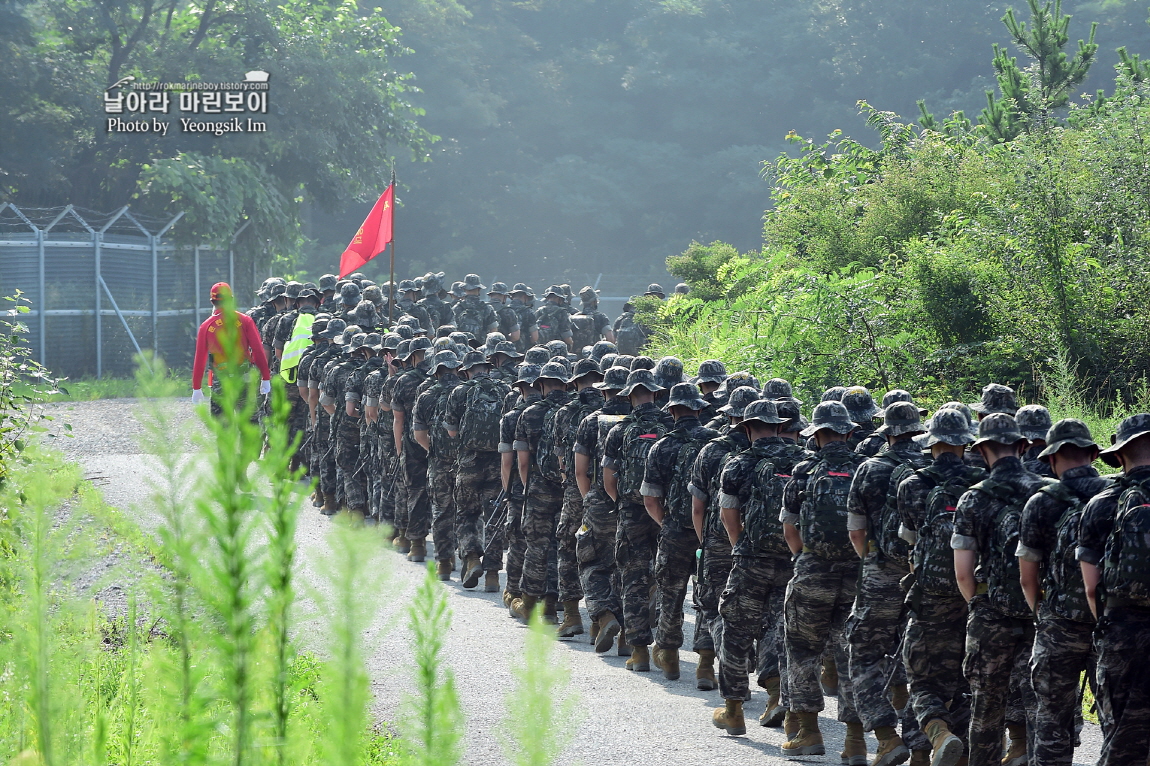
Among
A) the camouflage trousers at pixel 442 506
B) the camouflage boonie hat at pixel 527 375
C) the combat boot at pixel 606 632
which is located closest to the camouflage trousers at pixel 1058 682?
the combat boot at pixel 606 632

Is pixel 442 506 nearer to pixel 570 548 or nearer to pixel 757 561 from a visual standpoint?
pixel 570 548

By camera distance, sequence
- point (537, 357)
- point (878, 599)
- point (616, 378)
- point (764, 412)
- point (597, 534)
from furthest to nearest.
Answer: point (537, 357) → point (616, 378) → point (597, 534) → point (764, 412) → point (878, 599)

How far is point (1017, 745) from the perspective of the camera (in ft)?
22.1

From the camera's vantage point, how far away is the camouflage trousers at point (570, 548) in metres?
10.2

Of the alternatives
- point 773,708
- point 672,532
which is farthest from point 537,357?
point 773,708

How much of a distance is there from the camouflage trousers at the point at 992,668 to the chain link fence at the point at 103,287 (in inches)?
730

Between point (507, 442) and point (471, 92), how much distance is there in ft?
131

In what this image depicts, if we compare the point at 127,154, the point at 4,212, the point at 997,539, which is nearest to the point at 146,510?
the point at 997,539

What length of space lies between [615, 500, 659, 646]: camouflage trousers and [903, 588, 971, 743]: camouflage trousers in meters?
2.76

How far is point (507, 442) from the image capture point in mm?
10891

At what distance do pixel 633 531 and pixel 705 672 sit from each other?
1207 millimetres

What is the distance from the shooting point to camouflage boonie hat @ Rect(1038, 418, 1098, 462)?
592 cm

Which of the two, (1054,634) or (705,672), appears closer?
(1054,634)

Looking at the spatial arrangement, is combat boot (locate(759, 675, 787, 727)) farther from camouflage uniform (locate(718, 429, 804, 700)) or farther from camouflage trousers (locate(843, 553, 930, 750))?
camouflage trousers (locate(843, 553, 930, 750))
